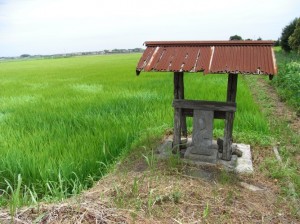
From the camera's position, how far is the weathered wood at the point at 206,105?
3.40 m

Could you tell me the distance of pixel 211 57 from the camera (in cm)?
318

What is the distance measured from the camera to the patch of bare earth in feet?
7.05

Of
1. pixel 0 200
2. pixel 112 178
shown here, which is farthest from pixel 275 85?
pixel 0 200

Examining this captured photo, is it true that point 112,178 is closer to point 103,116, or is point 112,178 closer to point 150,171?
point 150,171

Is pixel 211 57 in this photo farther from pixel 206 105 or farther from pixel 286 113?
pixel 286 113

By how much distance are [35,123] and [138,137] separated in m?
1.78

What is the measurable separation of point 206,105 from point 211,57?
0.57m

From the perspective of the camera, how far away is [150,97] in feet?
23.5

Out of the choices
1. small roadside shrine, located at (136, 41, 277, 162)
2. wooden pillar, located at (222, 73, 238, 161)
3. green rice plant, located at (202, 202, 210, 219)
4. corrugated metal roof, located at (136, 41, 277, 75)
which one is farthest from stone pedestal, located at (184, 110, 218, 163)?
green rice plant, located at (202, 202, 210, 219)

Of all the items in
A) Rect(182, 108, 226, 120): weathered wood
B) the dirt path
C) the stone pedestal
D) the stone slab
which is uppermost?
Rect(182, 108, 226, 120): weathered wood

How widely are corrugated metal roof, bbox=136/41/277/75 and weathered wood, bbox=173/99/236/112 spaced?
20.2 inches

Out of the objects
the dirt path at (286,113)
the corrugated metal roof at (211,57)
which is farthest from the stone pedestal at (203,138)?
the dirt path at (286,113)

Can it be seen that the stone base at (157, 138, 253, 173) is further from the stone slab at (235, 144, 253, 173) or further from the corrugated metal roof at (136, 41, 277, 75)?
the corrugated metal roof at (136, 41, 277, 75)

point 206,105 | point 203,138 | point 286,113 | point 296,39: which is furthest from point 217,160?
point 296,39
